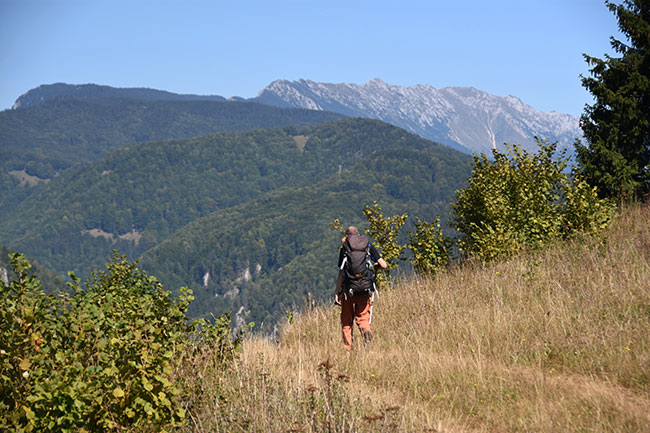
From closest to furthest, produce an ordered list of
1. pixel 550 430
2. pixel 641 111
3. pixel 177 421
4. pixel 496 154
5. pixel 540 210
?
pixel 550 430, pixel 177 421, pixel 540 210, pixel 496 154, pixel 641 111

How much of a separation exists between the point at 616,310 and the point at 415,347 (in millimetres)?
2184

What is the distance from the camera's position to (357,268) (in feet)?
24.1

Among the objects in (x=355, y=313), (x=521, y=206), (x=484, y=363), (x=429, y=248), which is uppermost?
(x=521, y=206)

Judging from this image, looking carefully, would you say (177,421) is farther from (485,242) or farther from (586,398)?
(485,242)

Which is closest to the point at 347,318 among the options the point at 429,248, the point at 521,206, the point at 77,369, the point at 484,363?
the point at 484,363

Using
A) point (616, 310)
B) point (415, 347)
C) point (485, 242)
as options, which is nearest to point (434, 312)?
point (415, 347)

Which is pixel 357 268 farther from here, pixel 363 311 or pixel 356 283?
pixel 363 311

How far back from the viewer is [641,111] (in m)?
16.2

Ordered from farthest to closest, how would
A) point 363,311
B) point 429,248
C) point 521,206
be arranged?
point 429,248 < point 521,206 < point 363,311

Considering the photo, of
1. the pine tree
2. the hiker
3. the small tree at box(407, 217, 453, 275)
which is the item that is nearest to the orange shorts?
the hiker

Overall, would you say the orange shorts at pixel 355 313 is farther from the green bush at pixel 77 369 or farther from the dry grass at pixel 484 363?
the green bush at pixel 77 369

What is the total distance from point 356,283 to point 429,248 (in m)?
4.86

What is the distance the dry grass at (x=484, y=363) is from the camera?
4.40 m

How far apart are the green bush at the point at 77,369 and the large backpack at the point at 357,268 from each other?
3.01m
